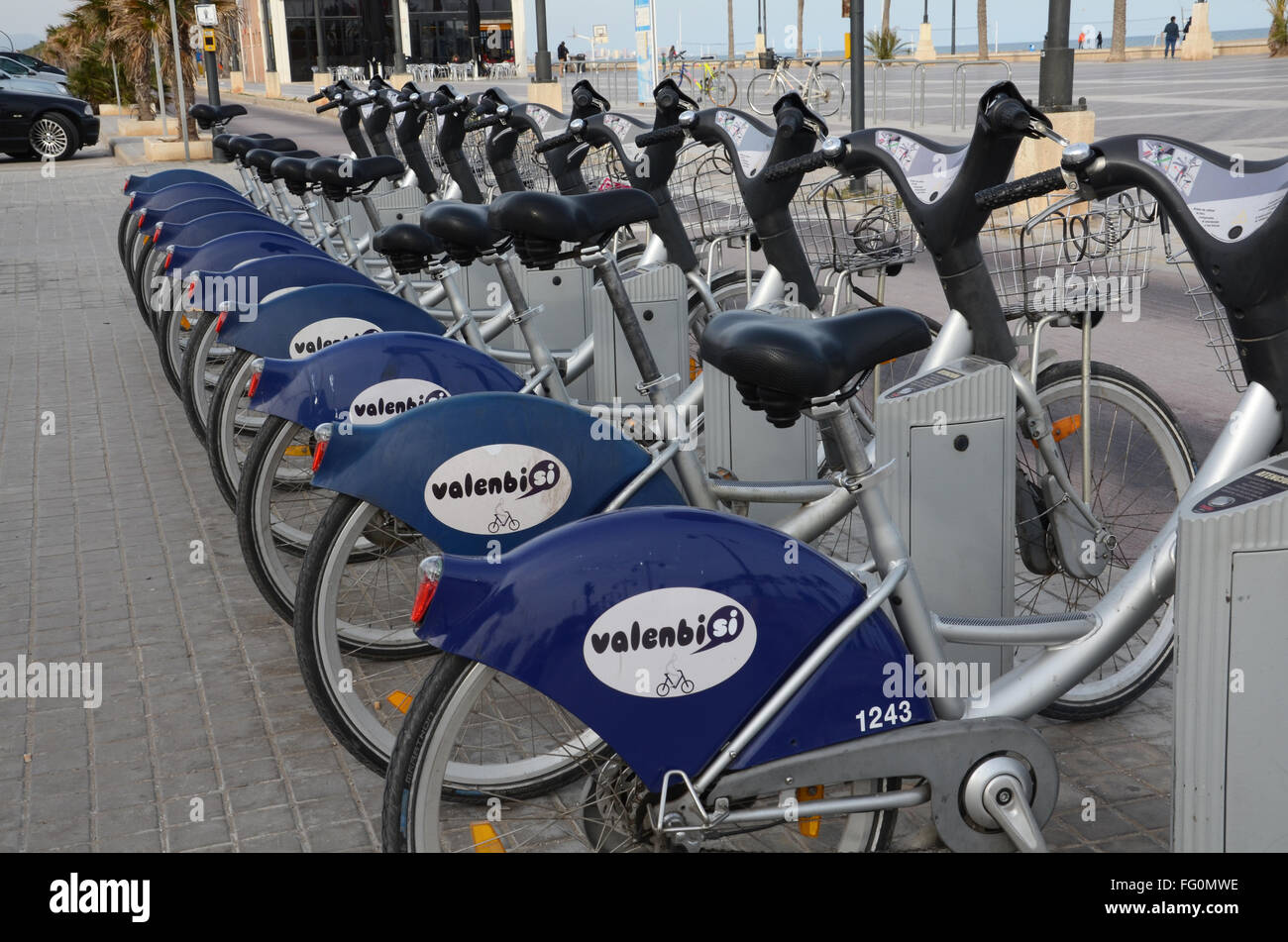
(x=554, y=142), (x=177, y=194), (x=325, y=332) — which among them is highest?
(x=554, y=142)

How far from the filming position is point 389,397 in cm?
390

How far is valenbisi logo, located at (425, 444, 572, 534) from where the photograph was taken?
10.8 feet

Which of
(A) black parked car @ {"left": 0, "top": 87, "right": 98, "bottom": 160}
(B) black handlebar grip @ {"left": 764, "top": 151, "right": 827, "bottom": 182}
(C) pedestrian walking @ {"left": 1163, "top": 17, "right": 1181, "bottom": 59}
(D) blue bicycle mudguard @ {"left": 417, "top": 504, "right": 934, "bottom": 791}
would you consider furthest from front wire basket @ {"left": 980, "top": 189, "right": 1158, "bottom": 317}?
(C) pedestrian walking @ {"left": 1163, "top": 17, "right": 1181, "bottom": 59}

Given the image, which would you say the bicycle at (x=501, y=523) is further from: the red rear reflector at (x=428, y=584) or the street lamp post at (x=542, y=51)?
the street lamp post at (x=542, y=51)

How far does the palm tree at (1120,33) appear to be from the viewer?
41312 millimetres

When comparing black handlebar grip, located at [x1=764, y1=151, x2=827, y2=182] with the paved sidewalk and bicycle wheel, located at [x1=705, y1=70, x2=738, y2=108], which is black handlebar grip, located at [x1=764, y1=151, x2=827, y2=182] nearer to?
the paved sidewalk

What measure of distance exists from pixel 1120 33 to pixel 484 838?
4431cm

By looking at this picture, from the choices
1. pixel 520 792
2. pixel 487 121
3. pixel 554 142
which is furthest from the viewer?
pixel 487 121

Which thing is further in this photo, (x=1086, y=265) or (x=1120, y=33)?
(x=1120, y=33)

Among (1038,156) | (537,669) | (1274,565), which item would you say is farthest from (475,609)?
(1038,156)

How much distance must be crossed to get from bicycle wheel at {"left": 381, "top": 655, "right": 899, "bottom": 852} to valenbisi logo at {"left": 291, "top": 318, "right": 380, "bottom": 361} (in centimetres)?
198

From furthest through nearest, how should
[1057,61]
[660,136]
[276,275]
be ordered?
[1057,61]
[276,275]
[660,136]

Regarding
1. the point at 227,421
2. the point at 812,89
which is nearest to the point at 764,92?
the point at 812,89
